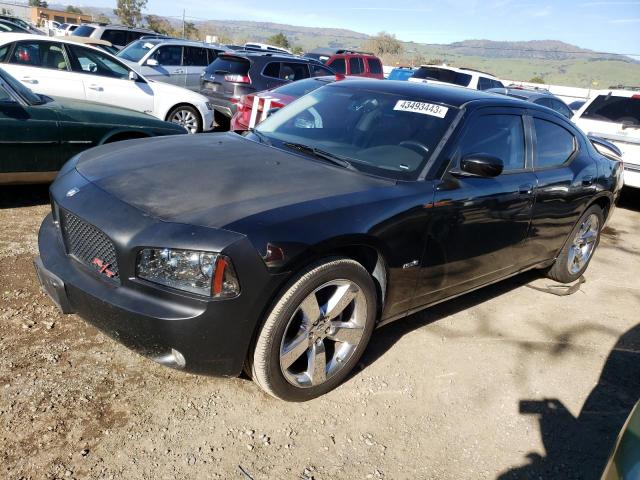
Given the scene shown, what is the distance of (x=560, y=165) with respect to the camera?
447 cm

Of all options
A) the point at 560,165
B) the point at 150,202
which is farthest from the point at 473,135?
the point at 150,202

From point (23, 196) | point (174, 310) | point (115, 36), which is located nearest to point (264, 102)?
point (23, 196)

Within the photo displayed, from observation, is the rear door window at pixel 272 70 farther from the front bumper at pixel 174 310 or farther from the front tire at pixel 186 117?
the front bumper at pixel 174 310

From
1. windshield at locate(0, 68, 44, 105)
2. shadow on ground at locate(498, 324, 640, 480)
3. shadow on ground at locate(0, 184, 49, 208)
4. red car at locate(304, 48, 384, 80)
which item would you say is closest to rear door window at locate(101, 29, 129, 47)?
red car at locate(304, 48, 384, 80)

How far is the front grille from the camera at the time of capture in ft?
8.59

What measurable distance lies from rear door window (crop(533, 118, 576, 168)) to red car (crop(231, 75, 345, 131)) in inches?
160

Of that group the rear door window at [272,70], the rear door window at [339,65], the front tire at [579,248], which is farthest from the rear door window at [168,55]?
the front tire at [579,248]

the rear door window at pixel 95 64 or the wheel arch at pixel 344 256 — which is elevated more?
the rear door window at pixel 95 64

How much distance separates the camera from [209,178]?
304cm

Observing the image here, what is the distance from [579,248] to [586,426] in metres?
2.45

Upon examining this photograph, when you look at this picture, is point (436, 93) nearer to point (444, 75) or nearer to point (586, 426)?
point (586, 426)

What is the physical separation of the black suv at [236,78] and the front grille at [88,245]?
26.3 ft

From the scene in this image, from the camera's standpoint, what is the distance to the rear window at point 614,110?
28.8ft

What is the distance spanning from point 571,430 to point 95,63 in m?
7.90
